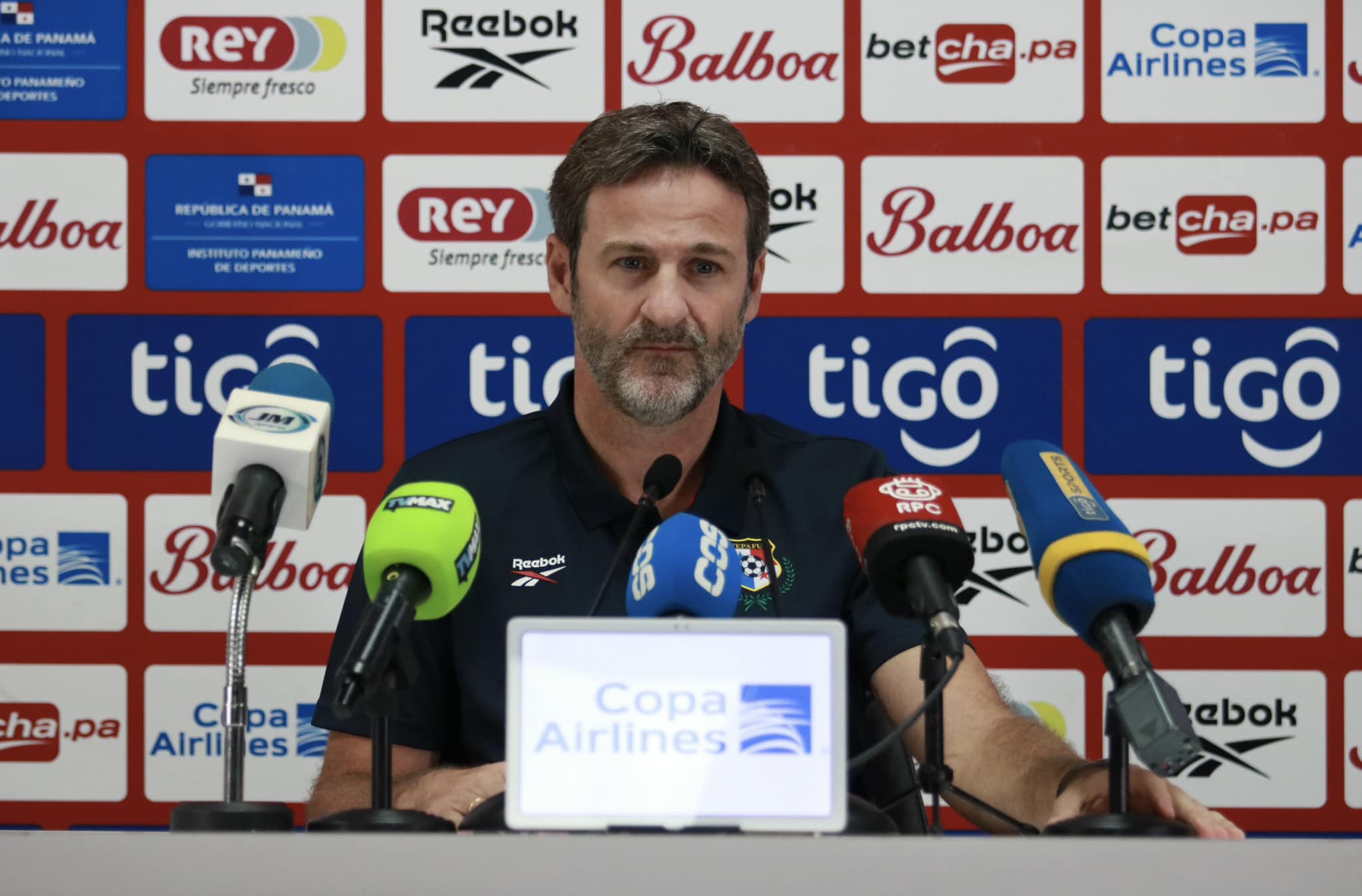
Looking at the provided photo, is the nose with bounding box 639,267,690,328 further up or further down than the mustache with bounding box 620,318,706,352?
further up

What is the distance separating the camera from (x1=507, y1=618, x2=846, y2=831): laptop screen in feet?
2.74

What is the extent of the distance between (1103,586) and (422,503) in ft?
1.58

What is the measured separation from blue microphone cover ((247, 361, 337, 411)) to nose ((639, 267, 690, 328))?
0.48 m

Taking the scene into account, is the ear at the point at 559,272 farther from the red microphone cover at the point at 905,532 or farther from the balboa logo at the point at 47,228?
the balboa logo at the point at 47,228

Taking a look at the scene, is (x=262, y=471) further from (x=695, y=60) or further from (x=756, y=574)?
(x=695, y=60)

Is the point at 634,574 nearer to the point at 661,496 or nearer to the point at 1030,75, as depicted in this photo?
the point at 661,496

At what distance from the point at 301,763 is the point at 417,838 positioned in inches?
66.7

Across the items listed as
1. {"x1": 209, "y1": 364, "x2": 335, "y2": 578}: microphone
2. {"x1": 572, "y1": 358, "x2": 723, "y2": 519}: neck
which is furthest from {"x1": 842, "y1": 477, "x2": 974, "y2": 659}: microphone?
{"x1": 572, "y1": 358, "x2": 723, "y2": 519}: neck

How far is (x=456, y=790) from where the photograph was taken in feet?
3.95

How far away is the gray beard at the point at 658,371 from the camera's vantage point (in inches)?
61.7

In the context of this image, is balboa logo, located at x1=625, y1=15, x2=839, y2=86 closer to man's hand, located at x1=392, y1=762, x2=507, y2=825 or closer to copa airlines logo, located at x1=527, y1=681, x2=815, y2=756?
man's hand, located at x1=392, y1=762, x2=507, y2=825

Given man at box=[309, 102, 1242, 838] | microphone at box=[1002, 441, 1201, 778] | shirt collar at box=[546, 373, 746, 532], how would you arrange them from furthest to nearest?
1. shirt collar at box=[546, 373, 746, 532]
2. man at box=[309, 102, 1242, 838]
3. microphone at box=[1002, 441, 1201, 778]

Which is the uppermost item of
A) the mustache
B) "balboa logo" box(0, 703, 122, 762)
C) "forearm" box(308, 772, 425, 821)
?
the mustache

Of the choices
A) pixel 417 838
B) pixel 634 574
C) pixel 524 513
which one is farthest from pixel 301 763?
pixel 417 838
